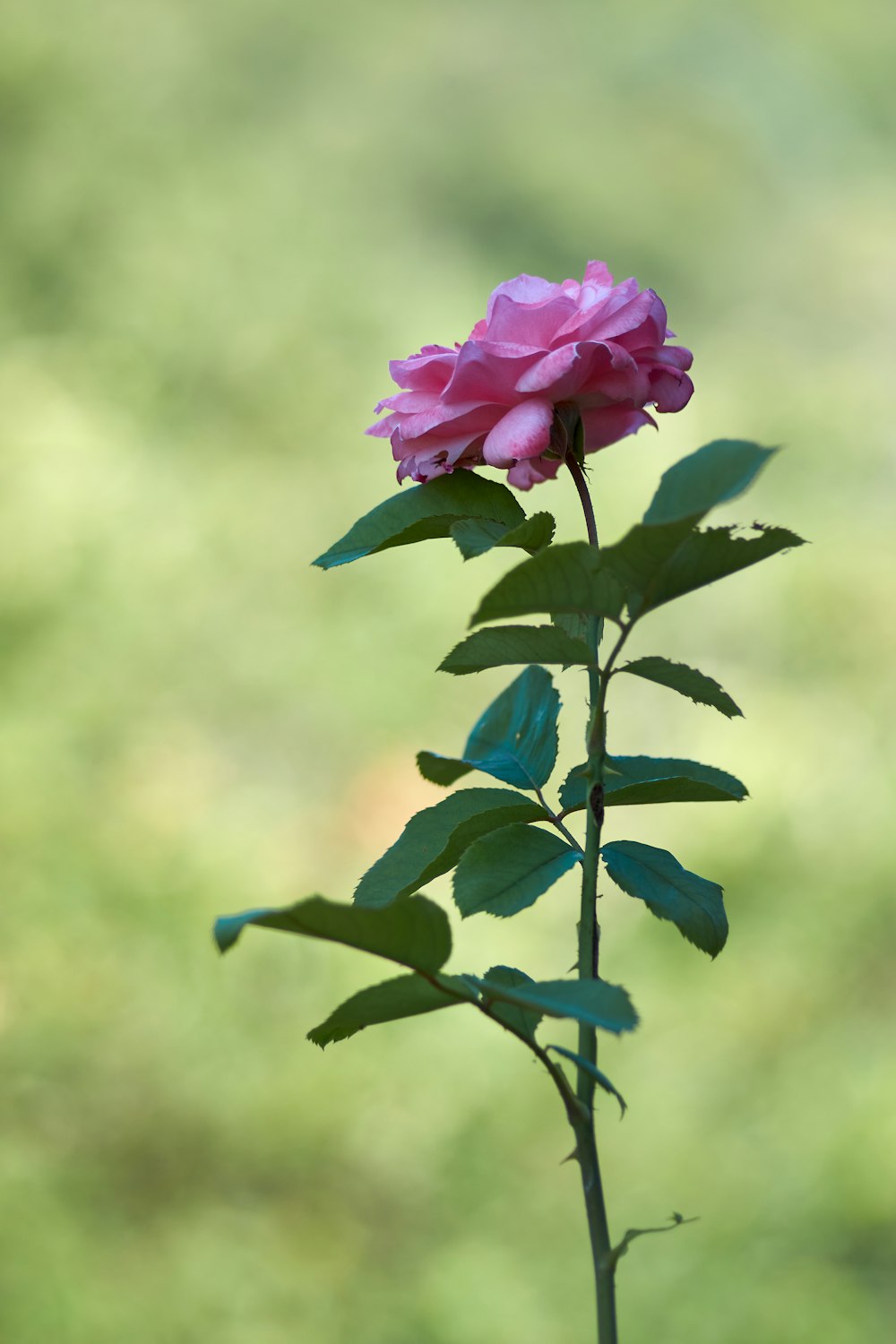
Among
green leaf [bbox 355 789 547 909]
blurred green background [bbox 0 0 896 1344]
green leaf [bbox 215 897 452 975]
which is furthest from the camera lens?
blurred green background [bbox 0 0 896 1344]

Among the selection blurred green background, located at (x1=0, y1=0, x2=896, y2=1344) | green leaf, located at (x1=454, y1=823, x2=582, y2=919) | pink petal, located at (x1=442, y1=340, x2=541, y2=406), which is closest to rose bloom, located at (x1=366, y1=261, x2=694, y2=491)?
Answer: pink petal, located at (x1=442, y1=340, x2=541, y2=406)

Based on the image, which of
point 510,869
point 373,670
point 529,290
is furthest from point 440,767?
point 373,670

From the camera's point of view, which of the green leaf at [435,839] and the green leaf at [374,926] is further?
the green leaf at [435,839]

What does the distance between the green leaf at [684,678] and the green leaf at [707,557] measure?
0.03 metres

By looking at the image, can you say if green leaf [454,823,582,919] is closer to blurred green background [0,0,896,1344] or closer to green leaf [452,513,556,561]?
green leaf [452,513,556,561]

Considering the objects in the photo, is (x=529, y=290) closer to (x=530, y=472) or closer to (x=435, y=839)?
(x=530, y=472)

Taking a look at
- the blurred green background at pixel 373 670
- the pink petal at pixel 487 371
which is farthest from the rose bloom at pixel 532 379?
the blurred green background at pixel 373 670

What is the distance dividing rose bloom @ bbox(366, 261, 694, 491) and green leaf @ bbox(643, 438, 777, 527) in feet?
0.15

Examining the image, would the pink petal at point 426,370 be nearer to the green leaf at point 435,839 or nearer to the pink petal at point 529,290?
the pink petal at point 529,290

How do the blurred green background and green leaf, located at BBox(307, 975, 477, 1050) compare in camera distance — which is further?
the blurred green background

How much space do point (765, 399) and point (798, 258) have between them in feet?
0.77

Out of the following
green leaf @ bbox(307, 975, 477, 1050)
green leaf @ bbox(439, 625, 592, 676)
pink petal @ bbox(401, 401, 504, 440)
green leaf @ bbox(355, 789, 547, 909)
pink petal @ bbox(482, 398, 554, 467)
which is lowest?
green leaf @ bbox(307, 975, 477, 1050)

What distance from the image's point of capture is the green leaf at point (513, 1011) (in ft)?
1.12

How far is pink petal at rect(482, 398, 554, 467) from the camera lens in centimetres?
35
